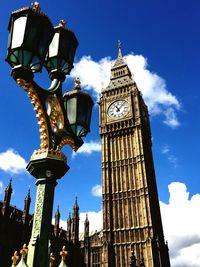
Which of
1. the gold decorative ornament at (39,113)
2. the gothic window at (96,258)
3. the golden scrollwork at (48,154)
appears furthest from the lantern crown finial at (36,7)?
the gothic window at (96,258)

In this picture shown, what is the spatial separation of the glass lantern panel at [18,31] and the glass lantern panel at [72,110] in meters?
1.28

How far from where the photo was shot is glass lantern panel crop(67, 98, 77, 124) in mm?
4666

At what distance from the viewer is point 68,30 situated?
4.81 metres

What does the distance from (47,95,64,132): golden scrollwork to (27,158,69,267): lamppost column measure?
0.57 meters

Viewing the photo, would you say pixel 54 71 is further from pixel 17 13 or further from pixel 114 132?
pixel 114 132

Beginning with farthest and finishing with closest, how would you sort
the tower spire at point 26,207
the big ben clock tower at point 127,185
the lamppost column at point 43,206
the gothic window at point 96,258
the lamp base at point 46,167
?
the gothic window at point 96,258 → the big ben clock tower at point 127,185 → the tower spire at point 26,207 → the lamp base at point 46,167 → the lamppost column at point 43,206

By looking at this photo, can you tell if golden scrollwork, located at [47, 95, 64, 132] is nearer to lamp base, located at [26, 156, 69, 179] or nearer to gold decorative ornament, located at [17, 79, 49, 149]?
gold decorative ornament, located at [17, 79, 49, 149]

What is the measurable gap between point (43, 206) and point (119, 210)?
36006 mm

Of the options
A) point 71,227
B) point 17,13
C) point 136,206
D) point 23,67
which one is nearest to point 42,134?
point 23,67

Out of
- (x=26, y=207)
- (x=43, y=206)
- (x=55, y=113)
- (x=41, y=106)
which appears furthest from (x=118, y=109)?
(x=43, y=206)

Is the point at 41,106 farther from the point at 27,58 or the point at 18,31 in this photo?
the point at 18,31

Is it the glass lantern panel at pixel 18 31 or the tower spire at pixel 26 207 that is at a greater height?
the tower spire at pixel 26 207

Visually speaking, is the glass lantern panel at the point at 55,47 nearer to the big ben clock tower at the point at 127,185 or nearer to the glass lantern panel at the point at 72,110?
the glass lantern panel at the point at 72,110

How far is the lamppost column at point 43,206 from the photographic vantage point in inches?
128
